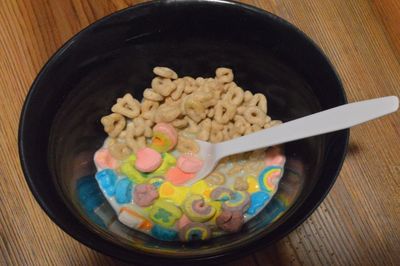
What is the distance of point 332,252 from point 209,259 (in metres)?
0.23

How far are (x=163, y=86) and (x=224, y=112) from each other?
91 millimetres

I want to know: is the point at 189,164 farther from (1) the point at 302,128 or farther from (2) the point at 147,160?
(1) the point at 302,128

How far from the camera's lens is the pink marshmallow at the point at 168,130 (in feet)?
2.00

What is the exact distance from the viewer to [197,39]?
2.01ft

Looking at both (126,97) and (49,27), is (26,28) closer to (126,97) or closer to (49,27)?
(49,27)

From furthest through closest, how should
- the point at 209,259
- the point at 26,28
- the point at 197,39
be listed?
the point at 26,28
the point at 197,39
the point at 209,259

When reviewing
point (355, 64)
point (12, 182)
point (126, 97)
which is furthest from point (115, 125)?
point (355, 64)

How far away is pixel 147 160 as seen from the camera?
61 centimetres

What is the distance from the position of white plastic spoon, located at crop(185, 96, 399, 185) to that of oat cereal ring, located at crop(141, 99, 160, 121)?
0.25ft

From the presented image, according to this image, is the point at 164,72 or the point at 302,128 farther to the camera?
the point at 164,72

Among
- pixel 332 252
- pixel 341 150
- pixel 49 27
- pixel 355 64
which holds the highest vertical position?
pixel 49 27

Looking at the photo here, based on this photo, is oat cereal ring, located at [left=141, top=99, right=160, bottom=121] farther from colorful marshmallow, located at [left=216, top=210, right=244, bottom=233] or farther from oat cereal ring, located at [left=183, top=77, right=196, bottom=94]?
colorful marshmallow, located at [left=216, top=210, right=244, bottom=233]

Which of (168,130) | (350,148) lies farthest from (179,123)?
(350,148)

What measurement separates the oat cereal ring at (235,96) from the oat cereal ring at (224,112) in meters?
0.01
